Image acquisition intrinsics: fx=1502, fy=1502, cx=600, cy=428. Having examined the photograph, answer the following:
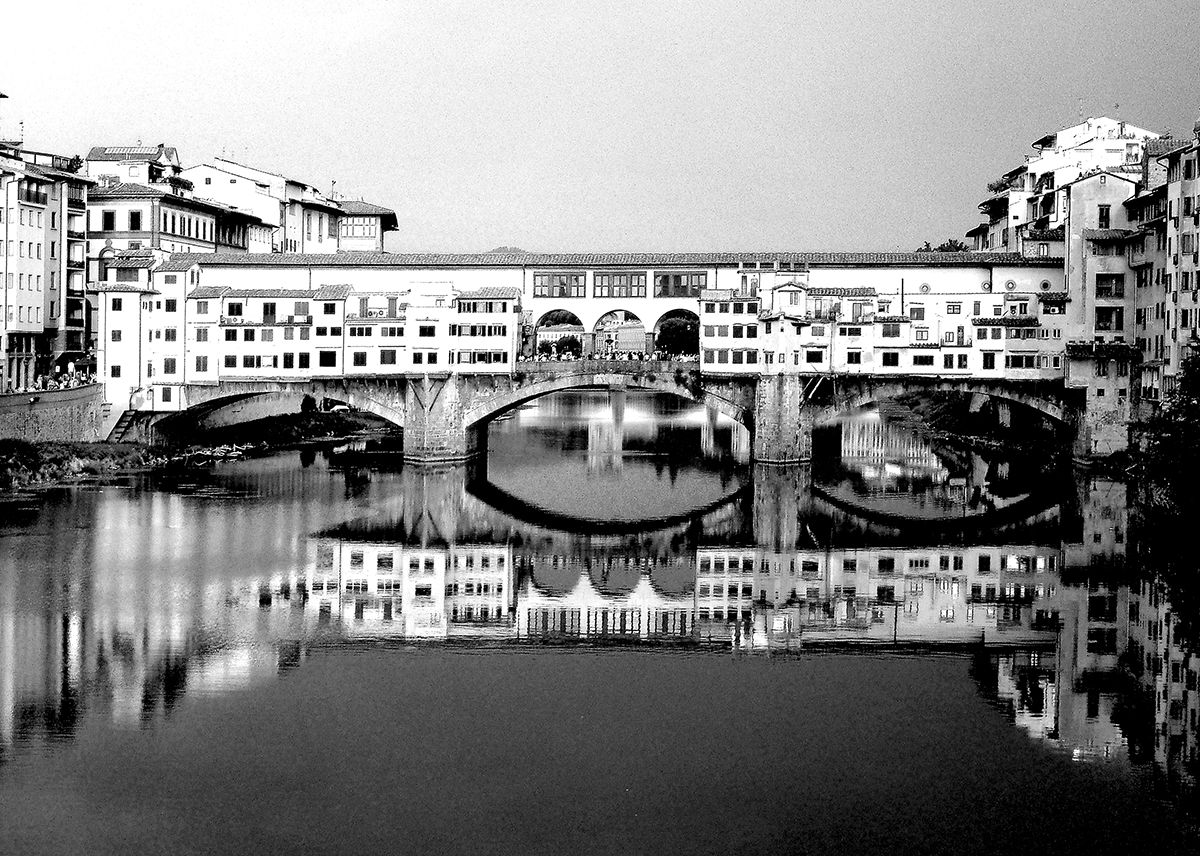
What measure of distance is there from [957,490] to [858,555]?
513 inches

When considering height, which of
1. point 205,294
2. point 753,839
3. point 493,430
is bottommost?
point 753,839

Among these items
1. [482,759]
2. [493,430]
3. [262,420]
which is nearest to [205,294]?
[262,420]

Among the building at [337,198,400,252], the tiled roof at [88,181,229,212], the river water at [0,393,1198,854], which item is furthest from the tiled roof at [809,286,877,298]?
the building at [337,198,400,252]

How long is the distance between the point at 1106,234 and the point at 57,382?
37131 mm

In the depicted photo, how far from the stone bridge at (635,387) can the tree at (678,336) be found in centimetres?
3627

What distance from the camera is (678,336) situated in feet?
304

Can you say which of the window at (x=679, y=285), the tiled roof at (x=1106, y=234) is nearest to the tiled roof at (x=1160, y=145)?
the tiled roof at (x=1106, y=234)

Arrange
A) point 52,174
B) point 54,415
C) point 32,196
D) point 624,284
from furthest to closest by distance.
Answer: point 52,174 → point 32,196 → point 624,284 → point 54,415

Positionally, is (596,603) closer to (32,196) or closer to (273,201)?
(32,196)

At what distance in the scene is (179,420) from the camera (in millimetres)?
54125

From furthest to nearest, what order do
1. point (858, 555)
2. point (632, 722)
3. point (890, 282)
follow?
point (890, 282) → point (858, 555) → point (632, 722)

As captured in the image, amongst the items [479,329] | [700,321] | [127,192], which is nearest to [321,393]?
[479,329]

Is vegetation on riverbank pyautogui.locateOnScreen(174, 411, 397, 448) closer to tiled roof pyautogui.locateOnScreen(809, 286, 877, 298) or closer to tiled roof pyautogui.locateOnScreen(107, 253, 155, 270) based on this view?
tiled roof pyautogui.locateOnScreen(107, 253, 155, 270)

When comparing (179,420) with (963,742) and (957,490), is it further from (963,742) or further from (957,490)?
(963,742)
